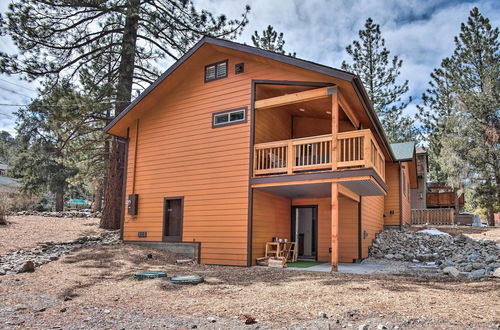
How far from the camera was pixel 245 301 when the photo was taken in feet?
17.8

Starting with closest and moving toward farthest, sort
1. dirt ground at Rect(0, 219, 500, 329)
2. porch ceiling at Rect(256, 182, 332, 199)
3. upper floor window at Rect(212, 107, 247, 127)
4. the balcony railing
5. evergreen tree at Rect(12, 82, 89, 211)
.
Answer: dirt ground at Rect(0, 219, 500, 329) → the balcony railing → porch ceiling at Rect(256, 182, 332, 199) → upper floor window at Rect(212, 107, 247, 127) → evergreen tree at Rect(12, 82, 89, 211)

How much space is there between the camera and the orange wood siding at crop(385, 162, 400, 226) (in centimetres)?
1661

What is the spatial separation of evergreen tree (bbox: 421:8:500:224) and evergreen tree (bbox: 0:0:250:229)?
15907mm

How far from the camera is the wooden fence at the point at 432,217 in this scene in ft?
68.5

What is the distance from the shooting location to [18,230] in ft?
40.9

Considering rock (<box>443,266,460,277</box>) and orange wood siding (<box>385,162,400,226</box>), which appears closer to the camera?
rock (<box>443,266,460,277</box>)

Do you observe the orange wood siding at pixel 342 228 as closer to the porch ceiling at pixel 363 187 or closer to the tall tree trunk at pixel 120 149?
the porch ceiling at pixel 363 187

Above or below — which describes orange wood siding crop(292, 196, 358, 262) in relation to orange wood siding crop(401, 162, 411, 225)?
below

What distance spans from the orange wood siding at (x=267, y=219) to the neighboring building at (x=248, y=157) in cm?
3

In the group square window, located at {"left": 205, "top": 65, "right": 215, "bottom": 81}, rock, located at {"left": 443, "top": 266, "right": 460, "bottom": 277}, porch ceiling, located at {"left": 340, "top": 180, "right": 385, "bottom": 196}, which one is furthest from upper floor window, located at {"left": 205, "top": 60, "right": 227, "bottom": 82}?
rock, located at {"left": 443, "top": 266, "right": 460, "bottom": 277}

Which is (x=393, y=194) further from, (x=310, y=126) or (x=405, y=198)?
(x=310, y=126)

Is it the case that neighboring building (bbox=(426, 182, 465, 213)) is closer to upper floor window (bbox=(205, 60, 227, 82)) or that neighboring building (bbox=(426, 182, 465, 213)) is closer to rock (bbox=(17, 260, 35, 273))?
upper floor window (bbox=(205, 60, 227, 82))

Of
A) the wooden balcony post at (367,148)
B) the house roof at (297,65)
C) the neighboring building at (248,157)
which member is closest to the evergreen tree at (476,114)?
the neighboring building at (248,157)

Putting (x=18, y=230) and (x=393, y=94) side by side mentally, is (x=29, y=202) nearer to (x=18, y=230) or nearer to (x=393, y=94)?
(x=18, y=230)
